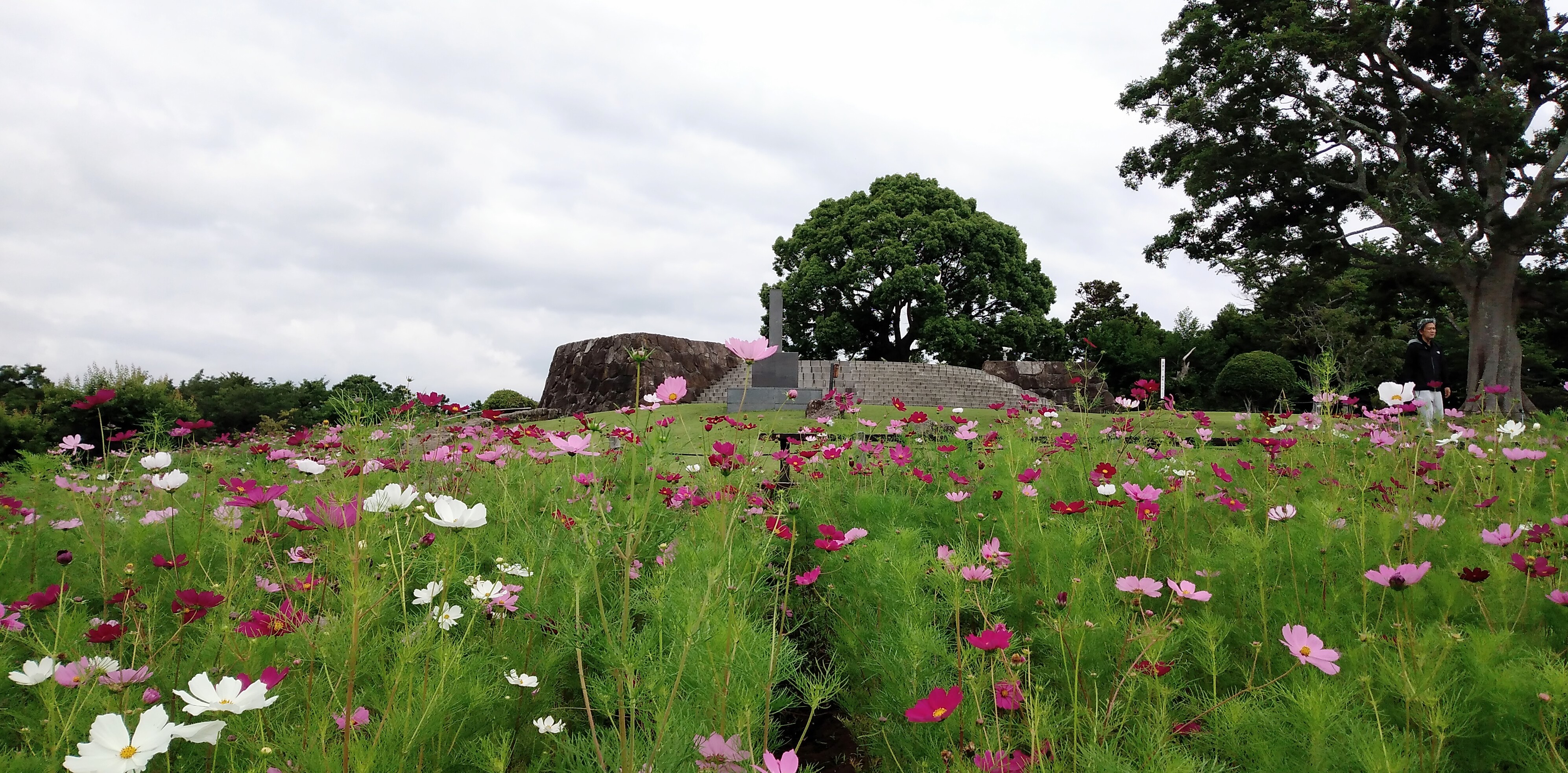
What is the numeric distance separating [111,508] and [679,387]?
2.88 metres

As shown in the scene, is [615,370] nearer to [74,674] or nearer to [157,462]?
[157,462]

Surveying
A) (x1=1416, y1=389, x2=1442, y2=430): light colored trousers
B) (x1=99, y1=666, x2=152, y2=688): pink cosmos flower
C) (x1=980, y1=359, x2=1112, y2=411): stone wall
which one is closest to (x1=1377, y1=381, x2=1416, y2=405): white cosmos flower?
(x1=1416, y1=389, x2=1442, y2=430): light colored trousers

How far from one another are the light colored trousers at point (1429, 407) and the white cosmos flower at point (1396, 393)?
10.9 inches

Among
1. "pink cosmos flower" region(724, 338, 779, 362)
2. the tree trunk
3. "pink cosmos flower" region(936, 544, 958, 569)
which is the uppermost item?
the tree trunk

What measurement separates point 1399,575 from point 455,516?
1.91 metres

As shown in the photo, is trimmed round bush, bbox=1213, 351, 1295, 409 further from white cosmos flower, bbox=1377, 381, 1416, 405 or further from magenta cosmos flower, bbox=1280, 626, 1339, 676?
magenta cosmos flower, bbox=1280, 626, 1339, 676

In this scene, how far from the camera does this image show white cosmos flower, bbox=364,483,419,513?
1.36 m

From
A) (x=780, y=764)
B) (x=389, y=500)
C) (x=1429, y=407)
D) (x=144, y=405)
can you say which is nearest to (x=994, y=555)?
(x=780, y=764)

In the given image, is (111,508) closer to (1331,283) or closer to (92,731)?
(92,731)

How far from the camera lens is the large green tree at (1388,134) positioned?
14953mm

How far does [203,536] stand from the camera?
2.69 m

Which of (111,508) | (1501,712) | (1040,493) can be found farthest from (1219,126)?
(111,508)

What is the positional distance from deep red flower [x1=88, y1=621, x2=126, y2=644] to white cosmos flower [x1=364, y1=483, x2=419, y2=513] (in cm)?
47

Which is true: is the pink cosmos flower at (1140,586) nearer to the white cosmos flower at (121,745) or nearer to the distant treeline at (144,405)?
the white cosmos flower at (121,745)
